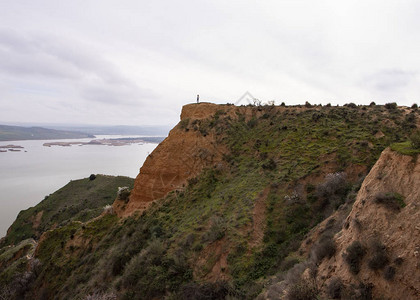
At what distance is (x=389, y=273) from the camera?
206 inches

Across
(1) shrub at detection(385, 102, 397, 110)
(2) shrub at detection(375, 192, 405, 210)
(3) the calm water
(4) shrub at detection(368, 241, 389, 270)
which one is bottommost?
(3) the calm water

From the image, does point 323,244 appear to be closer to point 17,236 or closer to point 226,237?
point 226,237

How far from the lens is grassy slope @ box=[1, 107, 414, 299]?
33.5 feet

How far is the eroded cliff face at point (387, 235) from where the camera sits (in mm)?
5160

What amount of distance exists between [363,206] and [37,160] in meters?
150

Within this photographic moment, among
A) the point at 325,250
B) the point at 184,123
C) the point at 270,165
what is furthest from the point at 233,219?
the point at 184,123

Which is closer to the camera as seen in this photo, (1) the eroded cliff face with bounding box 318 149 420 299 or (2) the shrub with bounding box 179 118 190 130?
(1) the eroded cliff face with bounding box 318 149 420 299

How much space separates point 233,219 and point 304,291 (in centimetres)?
620

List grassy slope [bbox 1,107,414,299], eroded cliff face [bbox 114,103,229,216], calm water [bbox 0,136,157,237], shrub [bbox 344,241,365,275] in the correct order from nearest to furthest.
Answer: shrub [bbox 344,241,365,275], grassy slope [bbox 1,107,414,299], eroded cliff face [bbox 114,103,229,216], calm water [bbox 0,136,157,237]

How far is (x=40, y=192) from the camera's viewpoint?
69562mm

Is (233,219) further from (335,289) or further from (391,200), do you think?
(391,200)

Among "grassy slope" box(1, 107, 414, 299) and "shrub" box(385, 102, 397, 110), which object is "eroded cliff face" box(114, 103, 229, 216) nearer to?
"grassy slope" box(1, 107, 414, 299)

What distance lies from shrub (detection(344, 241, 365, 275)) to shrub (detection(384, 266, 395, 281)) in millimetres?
600

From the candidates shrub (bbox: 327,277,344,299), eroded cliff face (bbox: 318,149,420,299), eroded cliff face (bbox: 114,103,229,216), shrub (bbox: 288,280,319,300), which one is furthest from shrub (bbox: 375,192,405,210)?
eroded cliff face (bbox: 114,103,229,216)
